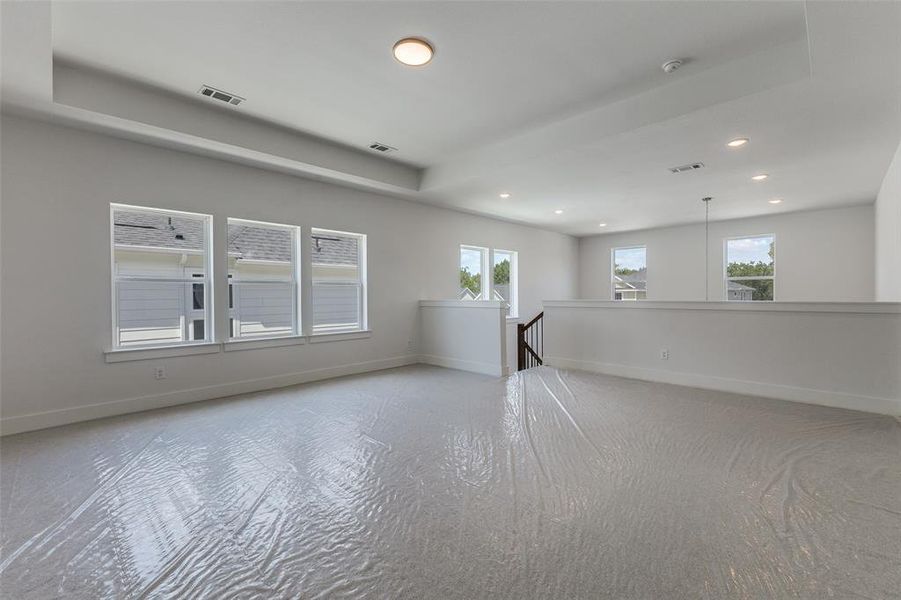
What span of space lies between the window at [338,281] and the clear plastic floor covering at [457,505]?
1934 millimetres

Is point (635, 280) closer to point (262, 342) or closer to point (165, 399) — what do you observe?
point (262, 342)

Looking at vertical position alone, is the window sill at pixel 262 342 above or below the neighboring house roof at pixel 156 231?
below

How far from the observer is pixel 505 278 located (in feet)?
28.0

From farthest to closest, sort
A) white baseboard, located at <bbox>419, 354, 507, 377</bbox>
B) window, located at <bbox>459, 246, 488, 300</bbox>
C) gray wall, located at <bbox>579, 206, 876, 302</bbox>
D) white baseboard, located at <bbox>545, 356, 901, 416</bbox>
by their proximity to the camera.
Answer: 1. window, located at <bbox>459, 246, 488, 300</bbox>
2. gray wall, located at <bbox>579, 206, 876, 302</bbox>
3. white baseboard, located at <bbox>419, 354, 507, 377</bbox>
4. white baseboard, located at <bbox>545, 356, 901, 416</bbox>

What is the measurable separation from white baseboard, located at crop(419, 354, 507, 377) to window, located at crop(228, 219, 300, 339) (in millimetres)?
2132

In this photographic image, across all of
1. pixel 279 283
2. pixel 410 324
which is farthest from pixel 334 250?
pixel 410 324

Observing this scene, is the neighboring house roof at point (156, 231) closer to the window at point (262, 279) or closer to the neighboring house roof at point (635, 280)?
the window at point (262, 279)

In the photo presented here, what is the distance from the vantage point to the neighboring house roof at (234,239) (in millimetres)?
4148

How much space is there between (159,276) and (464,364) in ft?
12.7

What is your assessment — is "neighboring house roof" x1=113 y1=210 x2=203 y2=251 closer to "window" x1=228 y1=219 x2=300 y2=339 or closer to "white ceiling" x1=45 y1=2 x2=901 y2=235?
"window" x1=228 y1=219 x2=300 y2=339

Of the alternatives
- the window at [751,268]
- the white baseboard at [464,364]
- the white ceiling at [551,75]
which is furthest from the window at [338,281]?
the window at [751,268]

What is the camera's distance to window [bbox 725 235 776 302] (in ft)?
25.6

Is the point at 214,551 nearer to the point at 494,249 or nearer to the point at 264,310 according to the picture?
the point at 264,310

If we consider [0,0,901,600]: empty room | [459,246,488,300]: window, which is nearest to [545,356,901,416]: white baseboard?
[0,0,901,600]: empty room
